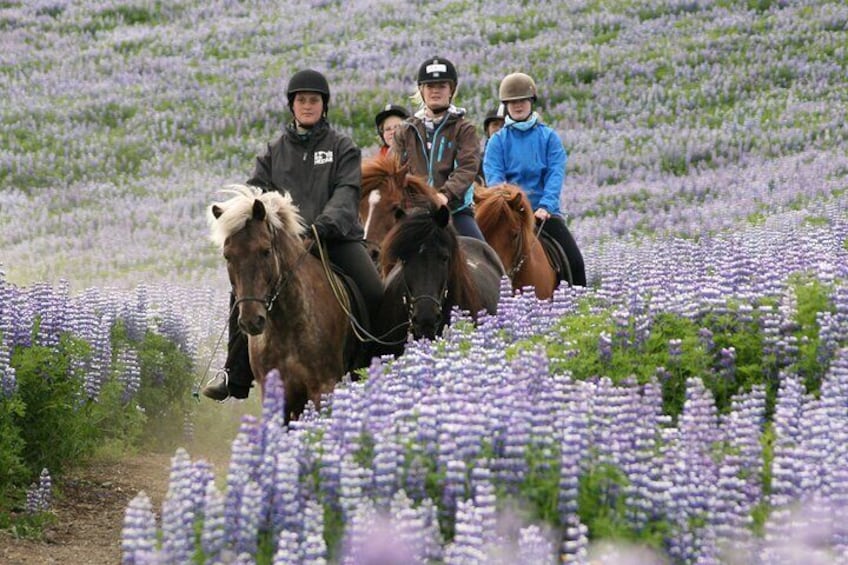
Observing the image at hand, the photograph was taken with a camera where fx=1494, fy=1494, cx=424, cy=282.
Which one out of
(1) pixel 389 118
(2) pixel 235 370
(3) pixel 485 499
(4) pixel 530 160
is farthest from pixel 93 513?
(1) pixel 389 118

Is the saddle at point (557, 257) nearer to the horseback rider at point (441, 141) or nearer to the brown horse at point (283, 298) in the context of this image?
the horseback rider at point (441, 141)

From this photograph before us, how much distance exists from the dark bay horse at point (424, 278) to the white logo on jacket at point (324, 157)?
724mm

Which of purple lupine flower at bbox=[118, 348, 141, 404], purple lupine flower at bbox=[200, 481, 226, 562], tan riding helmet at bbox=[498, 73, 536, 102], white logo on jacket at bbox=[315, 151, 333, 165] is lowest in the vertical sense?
purple lupine flower at bbox=[118, 348, 141, 404]

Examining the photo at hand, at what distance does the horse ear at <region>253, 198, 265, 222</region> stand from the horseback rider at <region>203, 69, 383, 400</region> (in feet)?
4.03

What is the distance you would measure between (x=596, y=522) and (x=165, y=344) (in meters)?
9.77

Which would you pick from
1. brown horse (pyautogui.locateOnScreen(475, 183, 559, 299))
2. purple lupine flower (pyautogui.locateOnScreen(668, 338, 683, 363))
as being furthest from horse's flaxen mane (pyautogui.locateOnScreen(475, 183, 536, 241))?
purple lupine flower (pyautogui.locateOnScreen(668, 338, 683, 363))

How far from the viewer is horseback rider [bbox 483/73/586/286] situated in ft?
A: 47.3

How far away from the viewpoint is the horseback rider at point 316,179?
11352 mm

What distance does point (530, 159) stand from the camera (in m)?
14.6

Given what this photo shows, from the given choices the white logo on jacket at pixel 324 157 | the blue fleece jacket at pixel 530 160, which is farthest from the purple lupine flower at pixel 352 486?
the blue fleece jacket at pixel 530 160

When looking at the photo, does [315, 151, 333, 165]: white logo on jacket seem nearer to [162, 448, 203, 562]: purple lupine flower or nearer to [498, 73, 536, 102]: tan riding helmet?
[498, 73, 536, 102]: tan riding helmet

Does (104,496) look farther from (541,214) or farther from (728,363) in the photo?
(728,363)

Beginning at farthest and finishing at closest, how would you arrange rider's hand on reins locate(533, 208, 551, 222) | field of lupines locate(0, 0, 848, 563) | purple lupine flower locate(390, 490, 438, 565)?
1. rider's hand on reins locate(533, 208, 551, 222)
2. field of lupines locate(0, 0, 848, 563)
3. purple lupine flower locate(390, 490, 438, 565)

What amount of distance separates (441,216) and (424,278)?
537 millimetres
